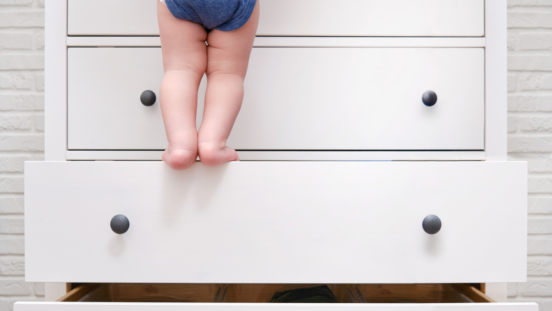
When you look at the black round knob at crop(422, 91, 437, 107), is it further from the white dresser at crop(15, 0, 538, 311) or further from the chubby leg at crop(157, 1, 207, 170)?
the chubby leg at crop(157, 1, 207, 170)

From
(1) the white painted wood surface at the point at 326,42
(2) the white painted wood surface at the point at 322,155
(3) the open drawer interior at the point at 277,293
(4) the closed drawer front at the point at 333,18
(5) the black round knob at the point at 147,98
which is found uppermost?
(4) the closed drawer front at the point at 333,18

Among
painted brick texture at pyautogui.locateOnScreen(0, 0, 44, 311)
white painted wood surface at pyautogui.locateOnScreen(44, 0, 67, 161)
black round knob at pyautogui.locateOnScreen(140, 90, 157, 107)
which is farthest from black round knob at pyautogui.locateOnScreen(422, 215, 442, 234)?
painted brick texture at pyautogui.locateOnScreen(0, 0, 44, 311)

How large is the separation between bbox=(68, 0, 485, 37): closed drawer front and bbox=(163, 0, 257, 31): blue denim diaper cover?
17cm

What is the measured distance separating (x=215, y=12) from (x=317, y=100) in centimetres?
28

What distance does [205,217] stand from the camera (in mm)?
468

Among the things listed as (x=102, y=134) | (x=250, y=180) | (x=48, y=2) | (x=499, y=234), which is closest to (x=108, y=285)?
(x=102, y=134)

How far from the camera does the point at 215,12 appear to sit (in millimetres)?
547

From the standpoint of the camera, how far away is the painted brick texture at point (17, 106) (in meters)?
1.11

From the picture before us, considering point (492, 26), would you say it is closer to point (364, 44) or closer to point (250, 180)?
point (364, 44)

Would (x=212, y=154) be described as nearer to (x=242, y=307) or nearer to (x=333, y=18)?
(x=242, y=307)

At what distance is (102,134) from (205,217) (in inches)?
15.5

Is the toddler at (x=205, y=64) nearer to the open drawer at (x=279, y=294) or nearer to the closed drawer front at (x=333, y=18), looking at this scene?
the closed drawer front at (x=333, y=18)

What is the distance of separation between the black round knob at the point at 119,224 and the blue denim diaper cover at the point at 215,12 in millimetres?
334

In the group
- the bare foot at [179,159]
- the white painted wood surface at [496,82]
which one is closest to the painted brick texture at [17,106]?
the bare foot at [179,159]
